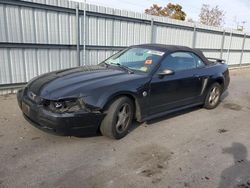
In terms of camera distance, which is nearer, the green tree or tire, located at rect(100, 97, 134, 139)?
tire, located at rect(100, 97, 134, 139)

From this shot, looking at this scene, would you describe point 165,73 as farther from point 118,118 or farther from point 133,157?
point 133,157

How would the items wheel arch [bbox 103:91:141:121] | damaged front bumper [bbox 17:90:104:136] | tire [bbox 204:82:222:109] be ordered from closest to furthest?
damaged front bumper [bbox 17:90:104:136]
wheel arch [bbox 103:91:141:121]
tire [bbox 204:82:222:109]

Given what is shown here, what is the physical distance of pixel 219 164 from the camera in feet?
10.8

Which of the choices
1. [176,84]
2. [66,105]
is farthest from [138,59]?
[66,105]

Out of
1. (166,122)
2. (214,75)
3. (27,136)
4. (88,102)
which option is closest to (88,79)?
(88,102)

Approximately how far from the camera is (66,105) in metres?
3.29

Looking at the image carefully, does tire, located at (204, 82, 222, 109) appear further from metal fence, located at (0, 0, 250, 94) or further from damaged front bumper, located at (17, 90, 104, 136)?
metal fence, located at (0, 0, 250, 94)

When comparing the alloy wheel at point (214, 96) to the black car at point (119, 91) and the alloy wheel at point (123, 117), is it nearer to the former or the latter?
the black car at point (119, 91)

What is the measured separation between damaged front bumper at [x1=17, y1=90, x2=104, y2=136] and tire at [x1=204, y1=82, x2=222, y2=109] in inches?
128

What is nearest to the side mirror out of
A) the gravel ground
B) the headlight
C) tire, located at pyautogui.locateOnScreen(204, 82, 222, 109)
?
the gravel ground

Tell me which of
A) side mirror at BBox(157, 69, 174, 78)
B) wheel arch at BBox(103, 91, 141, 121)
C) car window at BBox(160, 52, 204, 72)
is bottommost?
wheel arch at BBox(103, 91, 141, 121)

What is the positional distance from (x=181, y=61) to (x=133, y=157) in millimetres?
2486

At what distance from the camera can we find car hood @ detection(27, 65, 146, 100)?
3.35 m

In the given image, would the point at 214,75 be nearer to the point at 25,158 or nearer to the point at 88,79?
the point at 88,79
